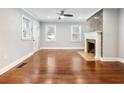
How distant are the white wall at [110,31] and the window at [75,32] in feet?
21.7

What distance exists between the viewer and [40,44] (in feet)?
43.5

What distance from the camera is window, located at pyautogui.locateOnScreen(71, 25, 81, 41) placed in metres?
13.2

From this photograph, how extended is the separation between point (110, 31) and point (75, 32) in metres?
6.73

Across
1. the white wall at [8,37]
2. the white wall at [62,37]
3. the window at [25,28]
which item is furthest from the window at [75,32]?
the white wall at [8,37]

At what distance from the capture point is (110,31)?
6633mm

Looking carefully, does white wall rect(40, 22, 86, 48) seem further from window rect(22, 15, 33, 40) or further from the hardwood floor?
the hardwood floor

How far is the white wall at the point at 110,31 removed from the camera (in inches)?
260

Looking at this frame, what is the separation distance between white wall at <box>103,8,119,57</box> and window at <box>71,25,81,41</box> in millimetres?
6626

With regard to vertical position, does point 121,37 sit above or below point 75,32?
below

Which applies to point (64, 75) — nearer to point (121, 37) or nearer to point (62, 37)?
point (121, 37)

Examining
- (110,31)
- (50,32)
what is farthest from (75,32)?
(110,31)

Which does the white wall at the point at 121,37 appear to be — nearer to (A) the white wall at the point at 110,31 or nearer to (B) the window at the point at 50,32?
(A) the white wall at the point at 110,31

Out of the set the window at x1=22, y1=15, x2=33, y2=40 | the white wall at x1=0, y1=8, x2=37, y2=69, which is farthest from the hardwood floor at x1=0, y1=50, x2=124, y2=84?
the window at x1=22, y1=15, x2=33, y2=40

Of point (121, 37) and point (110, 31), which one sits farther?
point (110, 31)
